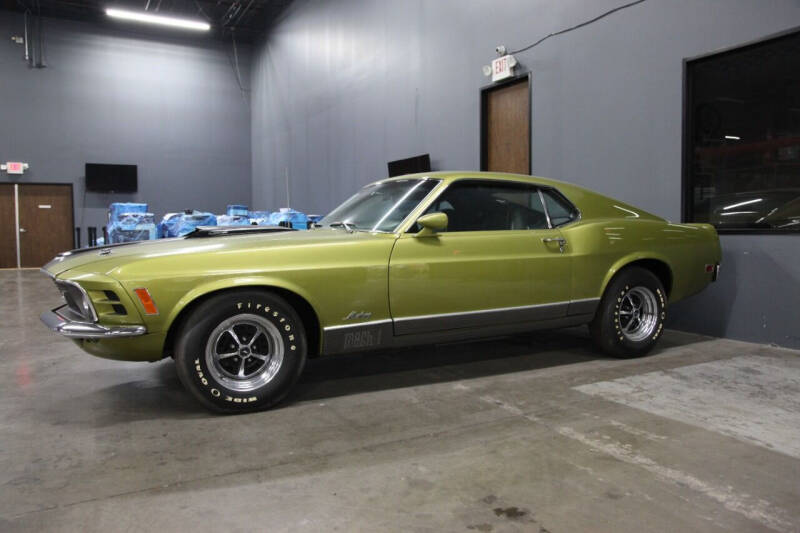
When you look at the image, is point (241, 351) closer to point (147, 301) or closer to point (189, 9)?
point (147, 301)

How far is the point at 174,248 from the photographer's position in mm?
3088

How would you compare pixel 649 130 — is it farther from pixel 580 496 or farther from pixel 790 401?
pixel 580 496

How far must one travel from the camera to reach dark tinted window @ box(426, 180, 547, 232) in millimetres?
3754

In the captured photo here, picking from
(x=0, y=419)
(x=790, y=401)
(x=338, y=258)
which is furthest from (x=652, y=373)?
(x=0, y=419)

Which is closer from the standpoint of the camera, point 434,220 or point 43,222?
point 434,220

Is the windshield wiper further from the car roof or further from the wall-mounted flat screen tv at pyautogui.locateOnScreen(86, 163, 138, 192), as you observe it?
the wall-mounted flat screen tv at pyautogui.locateOnScreen(86, 163, 138, 192)

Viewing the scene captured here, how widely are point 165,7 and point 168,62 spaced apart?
5.79ft

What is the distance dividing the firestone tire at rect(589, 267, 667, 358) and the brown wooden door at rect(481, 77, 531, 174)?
3.26 m

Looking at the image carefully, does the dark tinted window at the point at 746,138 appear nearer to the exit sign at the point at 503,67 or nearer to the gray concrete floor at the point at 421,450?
the gray concrete floor at the point at 421,450

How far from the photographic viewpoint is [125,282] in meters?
2.76

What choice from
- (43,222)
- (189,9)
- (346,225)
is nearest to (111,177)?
(43,222)

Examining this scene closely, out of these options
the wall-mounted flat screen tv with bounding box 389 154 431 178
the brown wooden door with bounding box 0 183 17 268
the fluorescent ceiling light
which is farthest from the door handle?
the brown wooden door with bounding box 0 183 17 268

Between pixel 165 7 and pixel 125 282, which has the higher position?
pixel 165 7

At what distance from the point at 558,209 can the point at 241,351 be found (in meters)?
2.63
